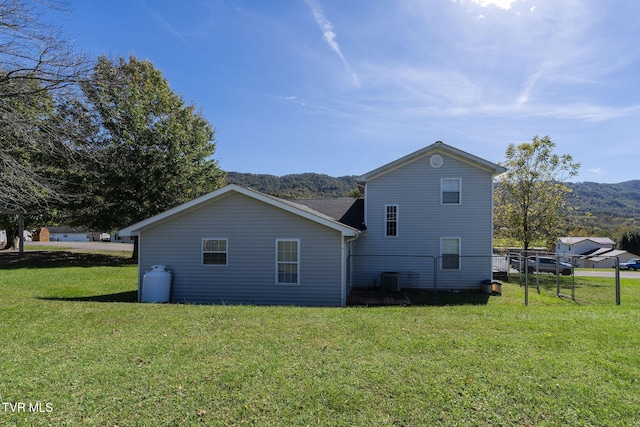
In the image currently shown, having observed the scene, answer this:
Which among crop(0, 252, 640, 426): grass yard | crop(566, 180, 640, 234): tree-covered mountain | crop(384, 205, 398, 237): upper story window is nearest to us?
crop(0, 252, 640, 426): grass yard

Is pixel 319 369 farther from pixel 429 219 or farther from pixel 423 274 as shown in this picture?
pixel 429 219

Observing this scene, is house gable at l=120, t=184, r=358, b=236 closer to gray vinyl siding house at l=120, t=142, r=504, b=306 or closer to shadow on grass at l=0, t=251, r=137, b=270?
gray vinyl siding house at l=120, t=142, r=504, b=306

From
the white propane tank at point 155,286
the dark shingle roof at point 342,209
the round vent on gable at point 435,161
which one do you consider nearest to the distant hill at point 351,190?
the dark shingle roof at point 342,209

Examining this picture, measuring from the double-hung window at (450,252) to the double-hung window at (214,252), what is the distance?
28.0 ft

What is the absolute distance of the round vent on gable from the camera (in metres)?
14.8

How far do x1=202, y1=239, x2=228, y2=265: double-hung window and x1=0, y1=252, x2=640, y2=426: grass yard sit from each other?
11.9ft

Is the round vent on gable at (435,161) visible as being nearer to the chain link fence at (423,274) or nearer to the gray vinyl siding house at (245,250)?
the chain link fence at (423,274)

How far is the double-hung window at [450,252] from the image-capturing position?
14625 mm

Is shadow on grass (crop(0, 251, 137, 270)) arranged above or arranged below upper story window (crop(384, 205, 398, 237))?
below

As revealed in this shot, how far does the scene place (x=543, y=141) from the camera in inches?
904

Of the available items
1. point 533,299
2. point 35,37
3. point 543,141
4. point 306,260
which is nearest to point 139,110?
point 35,37

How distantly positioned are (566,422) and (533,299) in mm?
9835

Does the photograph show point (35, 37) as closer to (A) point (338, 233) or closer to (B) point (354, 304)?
(A) point (338, 233)

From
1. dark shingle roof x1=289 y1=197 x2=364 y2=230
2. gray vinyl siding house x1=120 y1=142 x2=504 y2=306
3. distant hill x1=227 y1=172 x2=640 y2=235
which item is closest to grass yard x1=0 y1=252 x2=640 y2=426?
gray vinyl siding house x1=120 y1=142 x2=504 y2=306
